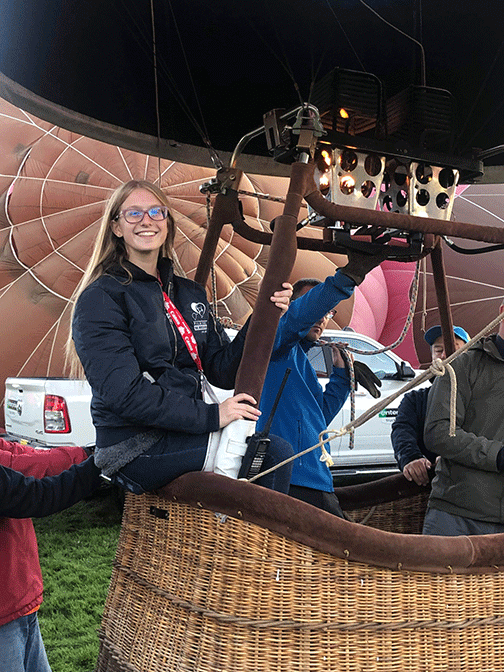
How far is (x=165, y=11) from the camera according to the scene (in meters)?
2.26

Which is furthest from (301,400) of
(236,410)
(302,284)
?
(236,410)

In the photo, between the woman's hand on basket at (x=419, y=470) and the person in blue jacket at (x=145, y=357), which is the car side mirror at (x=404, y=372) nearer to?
the woman's hand on basket at (x=419, y=470)

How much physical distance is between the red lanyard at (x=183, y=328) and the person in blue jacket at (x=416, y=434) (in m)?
1.24

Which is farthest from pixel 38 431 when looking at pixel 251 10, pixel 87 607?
pixel 251 10

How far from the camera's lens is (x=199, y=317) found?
2027 millimetres

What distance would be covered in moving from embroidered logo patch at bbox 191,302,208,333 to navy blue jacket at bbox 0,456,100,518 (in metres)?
0.45

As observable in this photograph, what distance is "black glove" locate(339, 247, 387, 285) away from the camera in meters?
2.11

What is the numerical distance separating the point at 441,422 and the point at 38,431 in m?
3.36

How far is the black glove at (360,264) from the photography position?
211 centimetres

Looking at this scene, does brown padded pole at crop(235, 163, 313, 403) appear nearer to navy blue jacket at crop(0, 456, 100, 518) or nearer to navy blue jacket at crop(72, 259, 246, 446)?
navy blue jacket at crop(72, 259, 246, 446)

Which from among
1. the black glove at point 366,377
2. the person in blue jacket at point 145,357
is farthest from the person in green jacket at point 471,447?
the person in blue jacket at point 145,357

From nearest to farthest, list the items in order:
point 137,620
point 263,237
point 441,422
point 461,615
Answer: point 461,615 < point 137,620 < point 441,422 < point 263,237

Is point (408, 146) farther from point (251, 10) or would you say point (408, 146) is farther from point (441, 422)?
point (441, 422)

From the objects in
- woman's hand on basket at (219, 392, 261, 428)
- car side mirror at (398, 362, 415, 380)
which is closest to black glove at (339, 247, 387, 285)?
woman's hand on basket at (219, 392, 261, 428)
